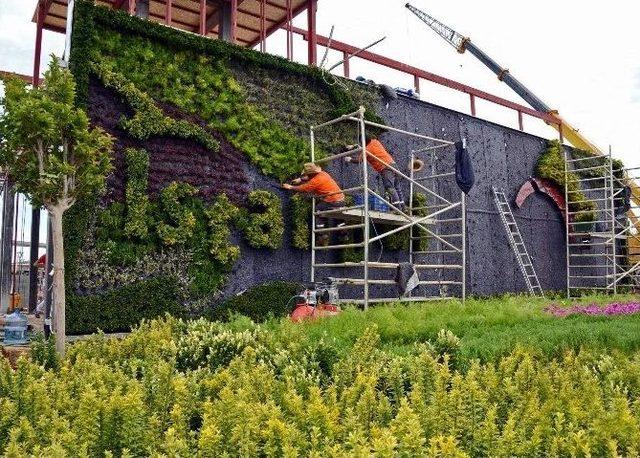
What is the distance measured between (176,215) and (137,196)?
75 centimetres

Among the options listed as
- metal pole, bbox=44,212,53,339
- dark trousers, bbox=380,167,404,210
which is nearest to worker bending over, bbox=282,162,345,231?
dark trousers, bbox=380,167,404,210

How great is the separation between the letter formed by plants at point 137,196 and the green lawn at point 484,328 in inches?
134

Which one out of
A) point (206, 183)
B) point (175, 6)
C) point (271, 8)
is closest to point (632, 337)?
point (206, 183)

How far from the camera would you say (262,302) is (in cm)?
1109

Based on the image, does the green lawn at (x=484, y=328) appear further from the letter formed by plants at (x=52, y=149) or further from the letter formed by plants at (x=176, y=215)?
the letter formed by plants at (x=176, y=215)

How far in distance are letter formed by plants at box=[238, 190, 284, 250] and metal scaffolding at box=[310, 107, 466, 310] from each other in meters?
0.82

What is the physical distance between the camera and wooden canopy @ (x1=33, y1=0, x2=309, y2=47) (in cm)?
1441

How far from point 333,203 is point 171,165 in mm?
3475

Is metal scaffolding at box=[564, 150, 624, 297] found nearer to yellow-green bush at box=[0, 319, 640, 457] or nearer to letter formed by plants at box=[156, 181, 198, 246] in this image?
letter formed by plants at box=[156, 181, 198, 246]

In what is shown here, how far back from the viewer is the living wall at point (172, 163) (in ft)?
31.3

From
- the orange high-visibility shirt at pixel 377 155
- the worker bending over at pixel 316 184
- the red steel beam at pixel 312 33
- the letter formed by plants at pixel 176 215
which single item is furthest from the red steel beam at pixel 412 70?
the letter formed by plants at pixel 176 215

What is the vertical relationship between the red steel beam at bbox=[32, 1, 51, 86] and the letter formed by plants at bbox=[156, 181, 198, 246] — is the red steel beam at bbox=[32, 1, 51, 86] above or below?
above

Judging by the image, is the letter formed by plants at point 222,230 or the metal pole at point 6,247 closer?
the letter formed by plants at point 222,230

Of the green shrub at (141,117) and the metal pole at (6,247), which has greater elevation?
the green shrub at (141,117)
